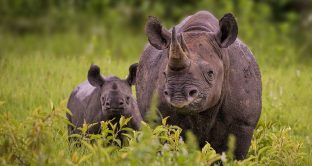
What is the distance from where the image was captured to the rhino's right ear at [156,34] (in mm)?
7551

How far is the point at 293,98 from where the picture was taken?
10.7m

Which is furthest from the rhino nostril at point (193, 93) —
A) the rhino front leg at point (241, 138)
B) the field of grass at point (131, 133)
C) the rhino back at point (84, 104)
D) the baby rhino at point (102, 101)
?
the rhino back at point (84, 104)

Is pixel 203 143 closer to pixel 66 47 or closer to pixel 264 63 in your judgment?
pixel 264 63

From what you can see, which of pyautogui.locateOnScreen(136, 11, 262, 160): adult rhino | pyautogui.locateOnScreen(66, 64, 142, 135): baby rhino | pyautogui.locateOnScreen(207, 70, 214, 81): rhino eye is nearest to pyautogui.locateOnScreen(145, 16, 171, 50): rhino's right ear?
pyautogui.locateOnScreen(136, 11, 262, 160): adult rhino

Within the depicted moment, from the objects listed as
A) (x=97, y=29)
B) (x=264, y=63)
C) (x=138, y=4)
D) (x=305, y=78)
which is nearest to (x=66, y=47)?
(x=97, y=29)

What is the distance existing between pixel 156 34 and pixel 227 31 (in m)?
0.60

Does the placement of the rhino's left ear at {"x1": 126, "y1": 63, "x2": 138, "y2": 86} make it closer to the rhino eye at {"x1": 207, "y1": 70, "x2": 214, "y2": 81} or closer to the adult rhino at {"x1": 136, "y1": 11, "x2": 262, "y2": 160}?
the adult rhino at {"x1": 136, "y1": 11, "x2": 262, "y2": 160}

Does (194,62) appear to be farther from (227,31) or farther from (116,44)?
(116,44)

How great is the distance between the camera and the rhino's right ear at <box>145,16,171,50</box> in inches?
297

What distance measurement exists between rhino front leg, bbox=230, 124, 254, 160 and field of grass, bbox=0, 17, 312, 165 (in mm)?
115

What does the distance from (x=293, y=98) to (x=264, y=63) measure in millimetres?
2315

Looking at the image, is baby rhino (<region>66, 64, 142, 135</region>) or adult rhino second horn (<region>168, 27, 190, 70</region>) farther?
baby rhino (<region>66, 64, 142, 135</region>)

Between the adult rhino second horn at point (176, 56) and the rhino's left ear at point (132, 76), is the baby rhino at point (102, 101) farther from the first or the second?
the adult rhino second horn at point (176, 56)

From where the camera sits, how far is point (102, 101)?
9461 millimetres
